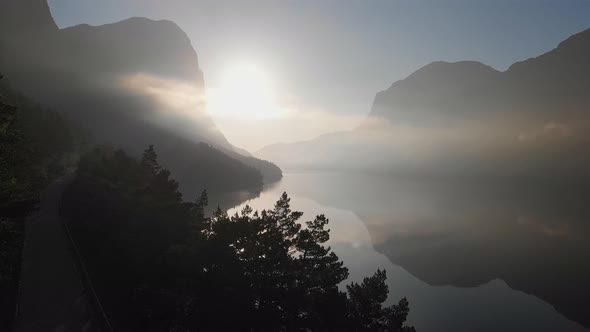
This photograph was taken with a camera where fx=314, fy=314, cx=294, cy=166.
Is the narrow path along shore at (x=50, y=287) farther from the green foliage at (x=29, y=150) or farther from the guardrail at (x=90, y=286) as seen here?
the green foliage at (x=29, y=150)

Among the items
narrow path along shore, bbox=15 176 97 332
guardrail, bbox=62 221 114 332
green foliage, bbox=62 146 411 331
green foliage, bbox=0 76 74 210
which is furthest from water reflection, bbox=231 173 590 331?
green foliage, bbox=0 76 74 210

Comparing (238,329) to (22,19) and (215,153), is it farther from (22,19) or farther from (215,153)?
(22,19)

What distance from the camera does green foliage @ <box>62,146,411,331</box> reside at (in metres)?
22.7

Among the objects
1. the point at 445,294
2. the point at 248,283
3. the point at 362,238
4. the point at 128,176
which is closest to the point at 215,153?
the point at 362,238

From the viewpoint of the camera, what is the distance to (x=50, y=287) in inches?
837

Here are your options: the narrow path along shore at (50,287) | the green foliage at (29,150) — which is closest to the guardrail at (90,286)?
the narrow path along shore at (50,287)

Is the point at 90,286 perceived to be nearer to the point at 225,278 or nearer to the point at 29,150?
the point at 225,278

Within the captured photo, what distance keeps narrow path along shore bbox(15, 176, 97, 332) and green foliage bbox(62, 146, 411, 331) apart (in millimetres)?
1596

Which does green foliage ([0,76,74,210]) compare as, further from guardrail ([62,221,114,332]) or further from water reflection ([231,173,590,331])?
water reflection ([231,173,590,331])

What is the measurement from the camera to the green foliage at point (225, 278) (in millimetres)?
22734

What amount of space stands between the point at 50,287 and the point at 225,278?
11.9m

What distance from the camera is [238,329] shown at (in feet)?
75.4

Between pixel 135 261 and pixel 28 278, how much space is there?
7.19 meters

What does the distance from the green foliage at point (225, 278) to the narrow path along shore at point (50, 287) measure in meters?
1.60
